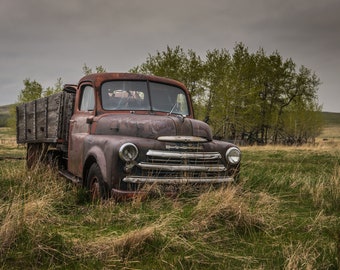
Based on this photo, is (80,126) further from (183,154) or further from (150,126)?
(183,154)

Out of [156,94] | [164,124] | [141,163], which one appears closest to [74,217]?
[141,163]

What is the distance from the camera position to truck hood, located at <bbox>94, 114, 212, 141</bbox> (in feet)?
16.4

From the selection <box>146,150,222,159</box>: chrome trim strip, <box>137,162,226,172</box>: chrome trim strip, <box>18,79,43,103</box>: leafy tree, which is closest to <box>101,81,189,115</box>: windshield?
<box>146,150,222,159</box>: chrome trim strip

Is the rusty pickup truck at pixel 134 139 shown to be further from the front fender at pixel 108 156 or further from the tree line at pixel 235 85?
the tree line at pixel 235 85

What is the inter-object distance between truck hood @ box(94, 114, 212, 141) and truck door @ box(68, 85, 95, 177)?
56cm

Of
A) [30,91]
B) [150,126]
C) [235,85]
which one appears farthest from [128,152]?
[30,91]

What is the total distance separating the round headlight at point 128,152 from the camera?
4.56 metres

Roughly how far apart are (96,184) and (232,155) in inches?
77.5

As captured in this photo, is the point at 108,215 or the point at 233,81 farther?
the point at 233,81

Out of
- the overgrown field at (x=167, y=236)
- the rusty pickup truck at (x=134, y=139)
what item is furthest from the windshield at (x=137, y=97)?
the overgrown field at (x=167, y=236)

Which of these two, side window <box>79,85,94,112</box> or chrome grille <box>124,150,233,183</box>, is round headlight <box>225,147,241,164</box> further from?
side window <box>79,85,94,112</box>

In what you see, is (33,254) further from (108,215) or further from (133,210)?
(133,210)

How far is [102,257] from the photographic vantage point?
2.90 m

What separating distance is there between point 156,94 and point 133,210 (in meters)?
2.50
